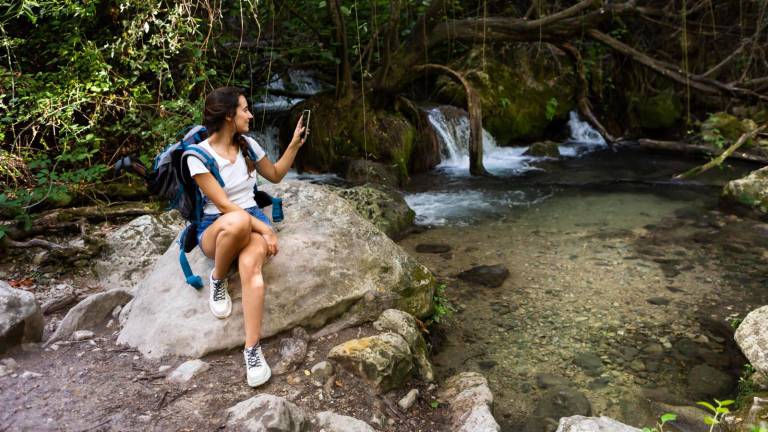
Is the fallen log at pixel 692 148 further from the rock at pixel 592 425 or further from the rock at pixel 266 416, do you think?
the rock at pixel 266 416

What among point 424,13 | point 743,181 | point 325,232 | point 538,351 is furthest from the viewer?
point 424,13

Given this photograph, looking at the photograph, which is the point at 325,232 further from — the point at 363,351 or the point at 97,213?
the point at 97,213

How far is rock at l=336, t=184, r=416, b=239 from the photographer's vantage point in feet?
23.1

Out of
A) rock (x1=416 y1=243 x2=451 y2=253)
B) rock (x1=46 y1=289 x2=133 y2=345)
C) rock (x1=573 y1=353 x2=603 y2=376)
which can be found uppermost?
rock (x1=46 y1=289 x2=133 y2=345)

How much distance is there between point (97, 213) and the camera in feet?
19.1

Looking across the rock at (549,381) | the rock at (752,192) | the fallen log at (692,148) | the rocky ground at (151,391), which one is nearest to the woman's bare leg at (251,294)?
the rocky ground at (151,391)

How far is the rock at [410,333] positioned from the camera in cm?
374

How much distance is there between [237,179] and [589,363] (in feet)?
9.45

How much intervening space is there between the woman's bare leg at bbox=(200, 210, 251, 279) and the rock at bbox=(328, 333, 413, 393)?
824 mm

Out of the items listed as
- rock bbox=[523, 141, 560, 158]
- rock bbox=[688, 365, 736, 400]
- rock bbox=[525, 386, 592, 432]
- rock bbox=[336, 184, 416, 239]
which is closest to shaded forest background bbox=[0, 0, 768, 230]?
rock bbox=[523, 141, 560, 158]

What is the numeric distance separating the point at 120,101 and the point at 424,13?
16.4ft

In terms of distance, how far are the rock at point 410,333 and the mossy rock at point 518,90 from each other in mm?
8728

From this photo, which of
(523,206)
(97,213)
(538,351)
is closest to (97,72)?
(97,213)

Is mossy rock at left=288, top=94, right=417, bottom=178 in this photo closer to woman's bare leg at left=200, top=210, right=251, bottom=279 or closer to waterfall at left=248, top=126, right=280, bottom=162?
waterfall at left=248, top=126, right=280, bottom=162
